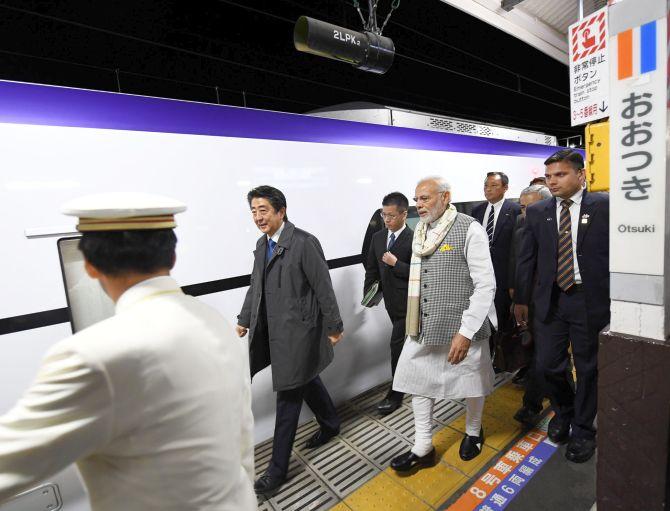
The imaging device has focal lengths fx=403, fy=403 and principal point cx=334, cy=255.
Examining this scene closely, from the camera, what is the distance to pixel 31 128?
6.50ft

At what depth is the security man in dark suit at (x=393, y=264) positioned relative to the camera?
329cm

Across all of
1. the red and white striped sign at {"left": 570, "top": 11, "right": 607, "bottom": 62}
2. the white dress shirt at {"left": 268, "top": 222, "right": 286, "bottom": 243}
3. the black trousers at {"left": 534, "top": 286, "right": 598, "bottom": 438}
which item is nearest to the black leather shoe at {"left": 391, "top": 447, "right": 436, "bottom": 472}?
the black trousers at {"left": 534, "top": 286, "right": 598, "bottom": 438}

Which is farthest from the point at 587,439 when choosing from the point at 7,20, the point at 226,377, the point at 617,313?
the point at 7,20

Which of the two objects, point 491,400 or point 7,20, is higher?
point 7,20

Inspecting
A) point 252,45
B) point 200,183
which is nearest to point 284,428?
point 200,183

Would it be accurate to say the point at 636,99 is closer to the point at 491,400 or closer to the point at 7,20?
the point at 491,400

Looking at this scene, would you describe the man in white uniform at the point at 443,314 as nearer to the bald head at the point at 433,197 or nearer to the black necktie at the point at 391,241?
the bald head at the point at 433,197

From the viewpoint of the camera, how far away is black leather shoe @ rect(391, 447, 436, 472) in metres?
2.57

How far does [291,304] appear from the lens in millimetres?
2572

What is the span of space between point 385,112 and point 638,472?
3.18 meters

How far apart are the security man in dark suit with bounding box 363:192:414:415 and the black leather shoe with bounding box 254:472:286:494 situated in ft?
3.66

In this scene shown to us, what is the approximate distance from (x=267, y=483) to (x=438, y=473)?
109 cm

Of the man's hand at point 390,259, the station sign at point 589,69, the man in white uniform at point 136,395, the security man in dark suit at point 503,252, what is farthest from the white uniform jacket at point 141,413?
the station sign at point 589,69

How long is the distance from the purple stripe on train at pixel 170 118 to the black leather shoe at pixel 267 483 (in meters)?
2.22
